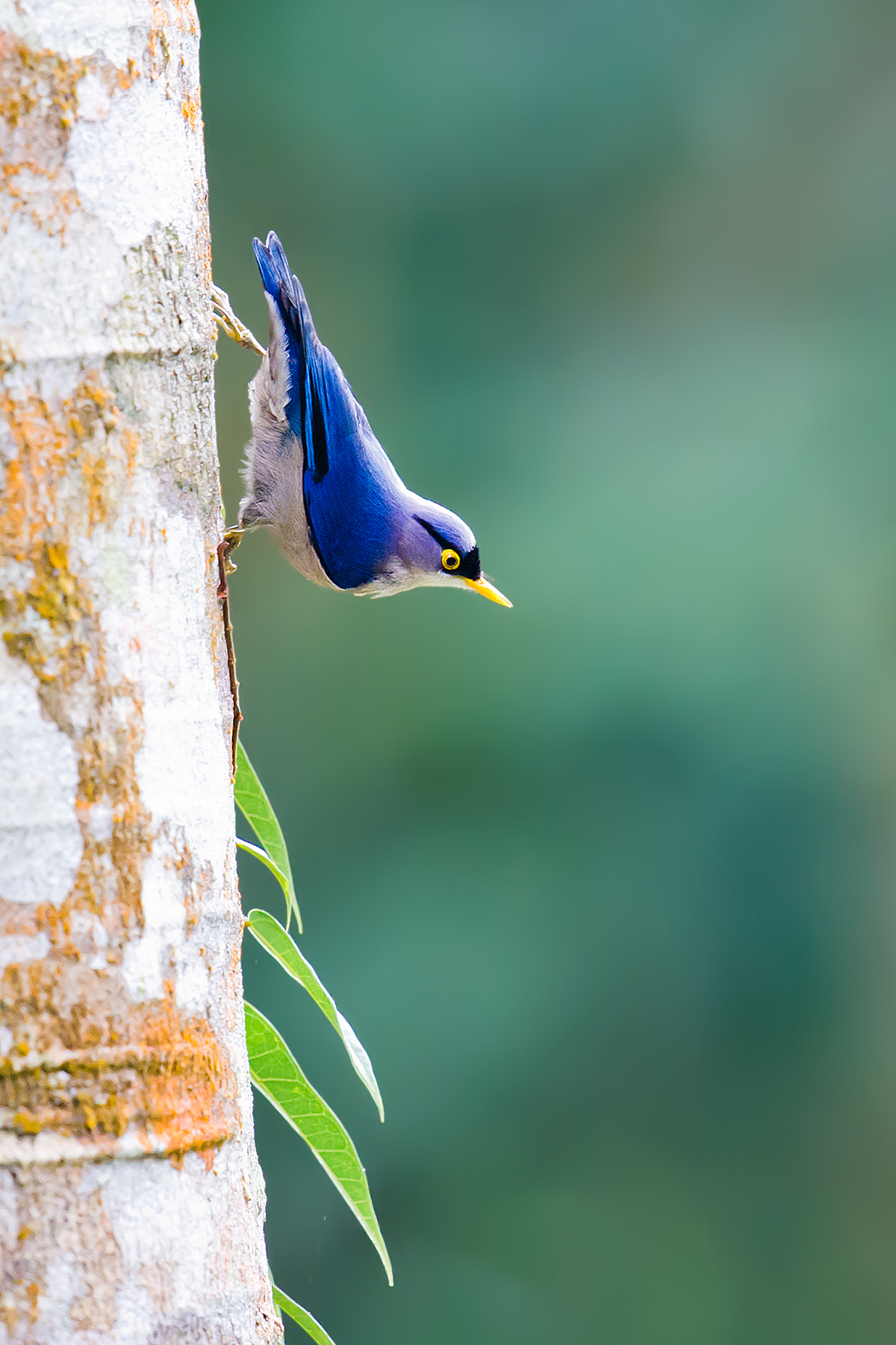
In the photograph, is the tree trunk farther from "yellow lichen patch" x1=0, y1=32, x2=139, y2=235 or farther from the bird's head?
the bird's head

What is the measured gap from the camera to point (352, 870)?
6.85 metres

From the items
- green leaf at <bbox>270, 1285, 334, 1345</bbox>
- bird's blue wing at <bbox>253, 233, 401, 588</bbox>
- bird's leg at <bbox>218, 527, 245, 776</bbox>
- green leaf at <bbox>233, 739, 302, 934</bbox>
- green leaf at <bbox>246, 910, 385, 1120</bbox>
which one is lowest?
green leaf at <bbox>270, 1285, 334, 1345</bbox>

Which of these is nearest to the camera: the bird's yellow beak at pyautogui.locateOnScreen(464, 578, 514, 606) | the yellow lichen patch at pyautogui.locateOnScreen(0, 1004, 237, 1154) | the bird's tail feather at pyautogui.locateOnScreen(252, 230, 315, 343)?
the yellow lichen patch at pyautogui.locateOnScreen(0, 1004, 237, 1154)

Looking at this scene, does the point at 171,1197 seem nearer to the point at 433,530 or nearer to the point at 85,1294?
the point at 85,1294

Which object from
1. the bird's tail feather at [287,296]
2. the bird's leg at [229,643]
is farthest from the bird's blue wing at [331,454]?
the bird's leg at [229,643]

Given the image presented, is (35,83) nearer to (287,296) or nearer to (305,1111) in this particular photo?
(305,1111)

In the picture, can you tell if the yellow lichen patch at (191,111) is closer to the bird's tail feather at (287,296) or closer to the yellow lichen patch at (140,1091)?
the yellow lichen patch at (140,1091)

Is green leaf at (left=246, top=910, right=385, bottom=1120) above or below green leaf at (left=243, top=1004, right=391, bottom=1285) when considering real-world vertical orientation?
above

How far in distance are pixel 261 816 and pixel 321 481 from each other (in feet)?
2.96

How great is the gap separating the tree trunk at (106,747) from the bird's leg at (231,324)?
574mm

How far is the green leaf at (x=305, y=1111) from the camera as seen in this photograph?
1.31 m

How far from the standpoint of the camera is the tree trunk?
0.90m

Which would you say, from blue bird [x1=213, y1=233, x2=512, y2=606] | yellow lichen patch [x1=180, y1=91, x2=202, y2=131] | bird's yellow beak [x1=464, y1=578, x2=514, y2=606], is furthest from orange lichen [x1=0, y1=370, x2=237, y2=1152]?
bird's yellow beak [x1=464, y1=578, x2=514, y2=606]

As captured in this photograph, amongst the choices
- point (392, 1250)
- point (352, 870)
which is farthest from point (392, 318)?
point (392, 1250)
